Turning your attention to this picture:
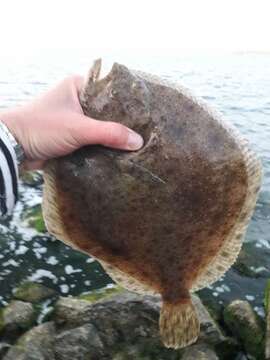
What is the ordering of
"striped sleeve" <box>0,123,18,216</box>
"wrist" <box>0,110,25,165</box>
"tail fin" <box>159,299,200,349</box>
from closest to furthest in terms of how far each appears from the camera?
"striped sleeve" <box>0,123,18,216</box> → "wrist" <box>0,110,25,165</box> → "tail fin" <box>159,299,200,349</box>

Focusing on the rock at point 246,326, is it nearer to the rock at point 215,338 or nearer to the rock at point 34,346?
the rock at point 215,338

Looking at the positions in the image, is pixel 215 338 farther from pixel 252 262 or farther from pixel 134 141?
pixel 134 141

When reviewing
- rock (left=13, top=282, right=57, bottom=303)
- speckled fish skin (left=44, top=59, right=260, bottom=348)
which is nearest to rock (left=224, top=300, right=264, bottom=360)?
rock (left=13, top=282, right=57, bottom=303)

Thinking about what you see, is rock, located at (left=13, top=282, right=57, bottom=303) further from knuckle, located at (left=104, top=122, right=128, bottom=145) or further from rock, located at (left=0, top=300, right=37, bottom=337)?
knuckle, located at (left=104, top=122, right=128, bottom=145)

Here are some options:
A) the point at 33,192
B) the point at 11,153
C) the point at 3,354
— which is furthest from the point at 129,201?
the point at 33,192

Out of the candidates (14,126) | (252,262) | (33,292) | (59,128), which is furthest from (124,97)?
(252,262)

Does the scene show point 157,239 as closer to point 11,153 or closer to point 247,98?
point 11,153
